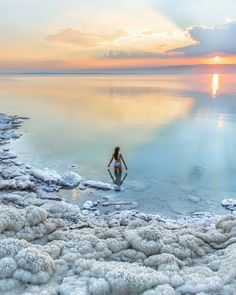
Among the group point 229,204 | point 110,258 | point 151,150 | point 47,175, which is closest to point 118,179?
point 47,175

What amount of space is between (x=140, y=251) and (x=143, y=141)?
21.0m

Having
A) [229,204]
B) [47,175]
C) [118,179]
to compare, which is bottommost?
[229,204]

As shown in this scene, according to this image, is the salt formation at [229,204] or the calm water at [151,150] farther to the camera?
the calm water at [151,150]

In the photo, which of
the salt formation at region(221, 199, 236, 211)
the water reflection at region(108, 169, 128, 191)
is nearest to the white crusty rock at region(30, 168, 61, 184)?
the water reflection at region(108, 169, 128, 191)

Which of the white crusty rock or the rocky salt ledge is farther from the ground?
the rocky salt ledge

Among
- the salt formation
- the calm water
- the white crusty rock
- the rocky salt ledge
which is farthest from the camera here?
the white crusty rock

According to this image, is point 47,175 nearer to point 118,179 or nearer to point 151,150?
point 118,179

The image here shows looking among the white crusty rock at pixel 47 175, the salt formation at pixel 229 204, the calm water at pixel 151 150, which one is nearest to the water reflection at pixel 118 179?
the calm water at pixel 151 150

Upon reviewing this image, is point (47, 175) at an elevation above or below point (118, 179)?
above

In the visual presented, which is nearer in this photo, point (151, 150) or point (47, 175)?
point (47, 175)

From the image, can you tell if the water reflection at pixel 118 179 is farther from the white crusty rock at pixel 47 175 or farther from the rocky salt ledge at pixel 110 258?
the rocky salt ledge at pixel 110 258

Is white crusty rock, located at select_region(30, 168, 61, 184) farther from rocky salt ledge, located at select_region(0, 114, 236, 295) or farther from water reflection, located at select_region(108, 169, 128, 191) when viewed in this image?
rocky salt ledge, located at select_region(0, 114, 236, 295)

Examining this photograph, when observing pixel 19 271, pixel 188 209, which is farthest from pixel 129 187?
pixel 19 271

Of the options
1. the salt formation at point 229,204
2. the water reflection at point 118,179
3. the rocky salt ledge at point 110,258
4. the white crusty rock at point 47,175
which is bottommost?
the salt formation at point 229,204
